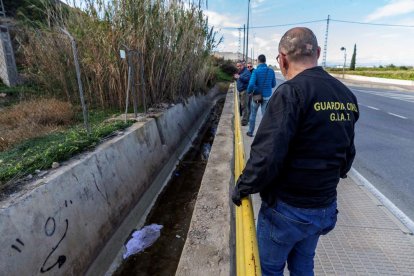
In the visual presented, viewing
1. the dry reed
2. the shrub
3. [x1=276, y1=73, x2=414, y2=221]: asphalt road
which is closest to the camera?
[x1=276, y1=73, x2=414, y2=221]: asphalt road

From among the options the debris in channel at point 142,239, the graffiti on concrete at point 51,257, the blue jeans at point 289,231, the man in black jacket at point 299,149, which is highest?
the man in black jacket at point 299,149

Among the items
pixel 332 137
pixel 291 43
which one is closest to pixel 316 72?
pixel 291 43

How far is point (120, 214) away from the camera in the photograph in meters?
3.79

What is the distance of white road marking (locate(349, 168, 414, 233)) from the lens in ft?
10.5

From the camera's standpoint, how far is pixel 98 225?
10.6 feet

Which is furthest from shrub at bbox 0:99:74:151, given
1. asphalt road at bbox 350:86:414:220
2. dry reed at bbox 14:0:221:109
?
asphalt road at bbox 350:86:414:220

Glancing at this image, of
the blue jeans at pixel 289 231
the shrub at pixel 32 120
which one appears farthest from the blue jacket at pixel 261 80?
the blue jeans at pixel 289 231

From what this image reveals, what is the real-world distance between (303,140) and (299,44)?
1.77 ft

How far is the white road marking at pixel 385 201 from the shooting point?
319cm

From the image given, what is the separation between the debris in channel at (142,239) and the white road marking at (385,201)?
10.1 ft

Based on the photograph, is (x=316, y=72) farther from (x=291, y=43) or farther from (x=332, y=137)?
(x=332, y=137)

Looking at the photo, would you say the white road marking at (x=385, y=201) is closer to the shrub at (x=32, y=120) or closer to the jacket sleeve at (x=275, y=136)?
the jacket sleeve at (x=275, y=136)

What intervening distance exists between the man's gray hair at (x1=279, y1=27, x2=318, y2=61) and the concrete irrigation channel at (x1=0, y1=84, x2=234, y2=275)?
1706mm

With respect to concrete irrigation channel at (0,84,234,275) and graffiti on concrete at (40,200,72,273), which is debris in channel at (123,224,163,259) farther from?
graffiti on concrete at (40,200,72,273)
